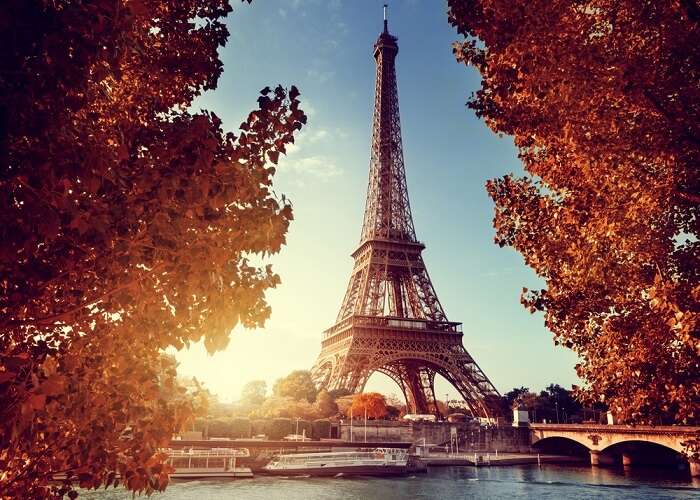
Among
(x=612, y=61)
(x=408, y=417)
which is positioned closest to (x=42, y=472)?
(x=612, y=61)

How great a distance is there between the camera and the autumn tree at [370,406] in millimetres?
70438

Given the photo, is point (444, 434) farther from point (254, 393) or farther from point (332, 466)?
point (254, 393)

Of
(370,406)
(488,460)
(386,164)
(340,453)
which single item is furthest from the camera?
(386,164)

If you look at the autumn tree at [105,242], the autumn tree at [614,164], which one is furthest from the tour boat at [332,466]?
the autumn tree at [105,242]

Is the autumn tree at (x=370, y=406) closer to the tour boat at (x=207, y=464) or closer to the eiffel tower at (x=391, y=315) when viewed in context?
the eiffel tower at (x=391, y=315)

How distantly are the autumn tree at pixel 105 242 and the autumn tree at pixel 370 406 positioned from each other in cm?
6799

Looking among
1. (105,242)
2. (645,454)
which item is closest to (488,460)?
(645,454)

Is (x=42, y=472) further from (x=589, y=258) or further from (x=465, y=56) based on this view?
(x=465, y=56)

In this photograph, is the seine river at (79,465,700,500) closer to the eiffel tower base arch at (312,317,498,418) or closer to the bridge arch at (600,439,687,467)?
the bridge arch at (600,439,687,467)

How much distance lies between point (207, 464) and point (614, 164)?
44.7m

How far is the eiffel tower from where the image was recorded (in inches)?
2490

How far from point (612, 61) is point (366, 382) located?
185 ft

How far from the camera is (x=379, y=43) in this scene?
3354 inches

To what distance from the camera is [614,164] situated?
7000mm
